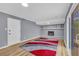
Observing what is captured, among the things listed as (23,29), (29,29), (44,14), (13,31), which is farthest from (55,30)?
(13,31)

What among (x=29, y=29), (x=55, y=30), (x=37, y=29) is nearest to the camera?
(x=55, y=30)

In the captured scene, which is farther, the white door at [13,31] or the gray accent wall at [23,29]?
the white door at [13,31]

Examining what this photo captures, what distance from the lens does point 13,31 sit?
14.2 feet

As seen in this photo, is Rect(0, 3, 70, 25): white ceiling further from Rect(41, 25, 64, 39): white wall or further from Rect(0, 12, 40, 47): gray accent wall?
Rect(0, 12, 40, 47): gray accent wall

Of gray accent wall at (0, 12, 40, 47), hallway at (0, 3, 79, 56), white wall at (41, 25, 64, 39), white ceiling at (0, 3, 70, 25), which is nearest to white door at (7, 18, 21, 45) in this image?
hallway at (0, 3, 79, 56)

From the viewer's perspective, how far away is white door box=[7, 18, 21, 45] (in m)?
4.18

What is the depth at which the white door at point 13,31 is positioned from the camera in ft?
13.7

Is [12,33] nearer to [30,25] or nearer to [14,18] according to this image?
[14,18]

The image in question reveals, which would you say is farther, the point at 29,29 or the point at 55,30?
the point at 29,29

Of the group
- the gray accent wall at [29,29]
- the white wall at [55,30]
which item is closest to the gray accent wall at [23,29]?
A: the gray accent wall at [29,29]

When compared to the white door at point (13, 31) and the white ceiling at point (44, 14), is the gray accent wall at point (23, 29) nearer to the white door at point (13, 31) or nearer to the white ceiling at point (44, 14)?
the white door at point (13, 31)

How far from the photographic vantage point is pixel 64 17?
3.47m

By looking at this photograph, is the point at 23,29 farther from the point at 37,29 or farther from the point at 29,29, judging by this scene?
the point at 37,29

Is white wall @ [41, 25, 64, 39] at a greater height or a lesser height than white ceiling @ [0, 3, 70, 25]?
lesser
